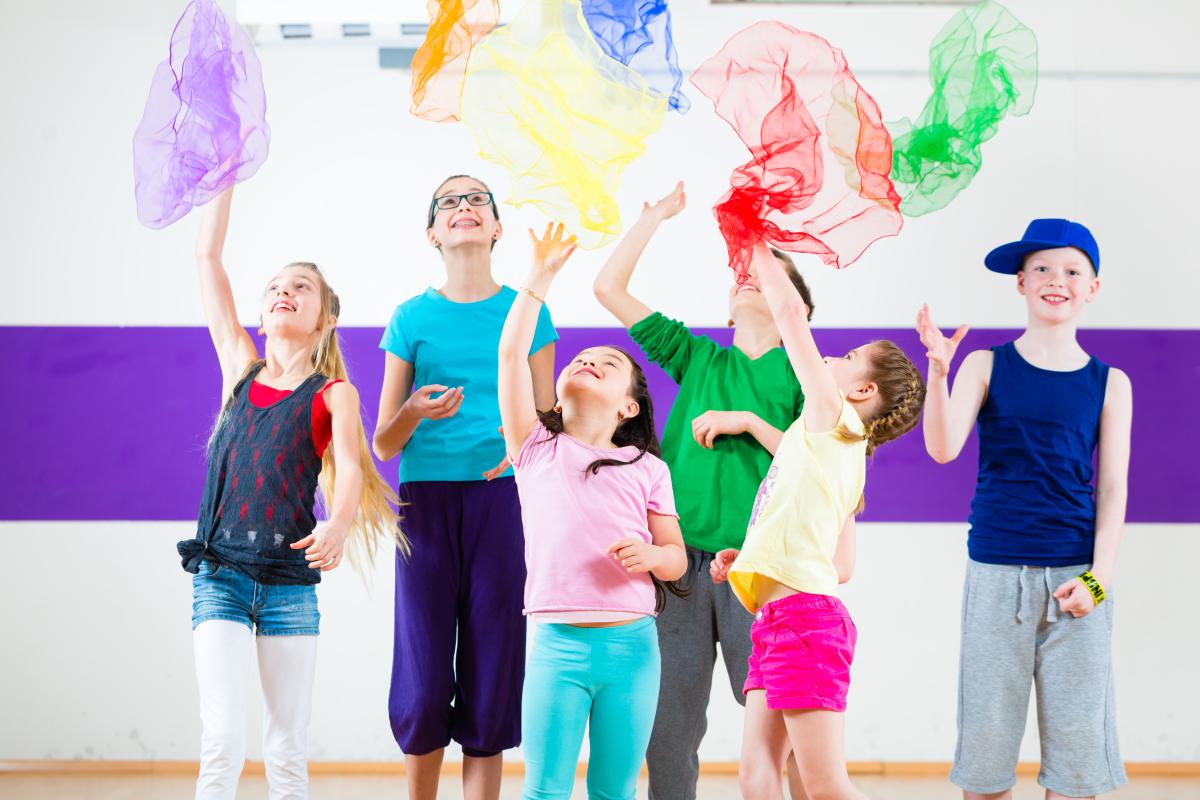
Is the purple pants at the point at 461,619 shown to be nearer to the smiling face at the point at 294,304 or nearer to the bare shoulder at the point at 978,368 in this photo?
the smiling face at the point at 294,304

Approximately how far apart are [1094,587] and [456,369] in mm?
1397

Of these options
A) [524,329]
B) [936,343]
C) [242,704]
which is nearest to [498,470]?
[524,329]

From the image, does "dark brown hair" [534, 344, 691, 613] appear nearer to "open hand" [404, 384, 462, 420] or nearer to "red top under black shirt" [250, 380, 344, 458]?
"open hand" [404, 384, 462, 420]

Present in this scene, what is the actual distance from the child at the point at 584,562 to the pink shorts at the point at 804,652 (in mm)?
200

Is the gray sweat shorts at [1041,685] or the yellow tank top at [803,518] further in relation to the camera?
the gray sweat shorts at [1041,685]

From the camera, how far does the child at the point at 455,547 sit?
7.43 feet

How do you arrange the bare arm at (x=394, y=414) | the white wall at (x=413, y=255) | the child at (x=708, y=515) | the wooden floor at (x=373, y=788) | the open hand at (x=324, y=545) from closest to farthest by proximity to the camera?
the open hand at (x=324, y=545), the child at (x=708, y=515), the bare arm at (x=394, y=414), the wooden floor at (x=373, y=788), the white wall at (x=413, y=255)

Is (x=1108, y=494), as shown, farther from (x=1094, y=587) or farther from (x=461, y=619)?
(x=461, y=619)

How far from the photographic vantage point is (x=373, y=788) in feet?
10.3

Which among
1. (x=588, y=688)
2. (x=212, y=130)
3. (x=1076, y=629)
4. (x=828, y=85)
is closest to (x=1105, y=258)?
(x=1076, y=629)

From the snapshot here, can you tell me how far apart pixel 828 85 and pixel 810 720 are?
110cm

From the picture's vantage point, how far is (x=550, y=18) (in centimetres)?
196

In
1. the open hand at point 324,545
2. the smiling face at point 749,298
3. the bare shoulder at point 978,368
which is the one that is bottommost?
the open hand at point 324,545

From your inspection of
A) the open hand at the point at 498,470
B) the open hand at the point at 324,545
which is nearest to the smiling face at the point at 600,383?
the open hand at the point at 498,470
